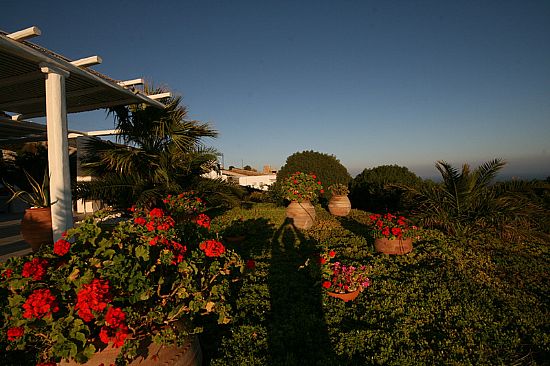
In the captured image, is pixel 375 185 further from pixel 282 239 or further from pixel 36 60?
pixel 36 60

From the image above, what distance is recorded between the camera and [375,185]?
1191 centimetres

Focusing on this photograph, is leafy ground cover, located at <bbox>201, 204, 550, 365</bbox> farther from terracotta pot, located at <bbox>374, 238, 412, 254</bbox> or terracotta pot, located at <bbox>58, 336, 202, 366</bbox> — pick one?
terracotta pot, located at <bbox>58, 336, 202, 366</bbox>

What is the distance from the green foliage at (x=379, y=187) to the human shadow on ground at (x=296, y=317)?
6980 mm

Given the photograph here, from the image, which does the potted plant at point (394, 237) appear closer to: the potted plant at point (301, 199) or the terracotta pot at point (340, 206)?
the potted plant at point (301, 199)

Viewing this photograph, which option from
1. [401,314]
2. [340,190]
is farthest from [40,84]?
[340,190]

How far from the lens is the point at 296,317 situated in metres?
3.13

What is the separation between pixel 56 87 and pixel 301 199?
596cm

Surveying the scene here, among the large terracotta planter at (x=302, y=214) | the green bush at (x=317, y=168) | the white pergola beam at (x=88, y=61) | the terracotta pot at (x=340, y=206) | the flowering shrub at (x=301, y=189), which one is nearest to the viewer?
the white pergola beam at (x=88, y=61)

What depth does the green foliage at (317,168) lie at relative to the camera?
43.3ft

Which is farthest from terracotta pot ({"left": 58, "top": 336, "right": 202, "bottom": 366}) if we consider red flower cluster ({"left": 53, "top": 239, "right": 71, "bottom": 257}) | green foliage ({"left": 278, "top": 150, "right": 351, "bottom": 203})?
green foliage ({"left": 278, "top": 150, "right": 351, "bottom": 203})

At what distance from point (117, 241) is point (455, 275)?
4649mm

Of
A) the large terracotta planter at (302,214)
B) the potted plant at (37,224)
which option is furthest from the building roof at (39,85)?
the large terracotta planter at (302,214)

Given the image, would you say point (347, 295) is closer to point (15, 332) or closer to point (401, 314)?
point (401, 314)

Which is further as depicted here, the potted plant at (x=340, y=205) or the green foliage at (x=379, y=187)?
the green foliage at (x=379, y=187)
